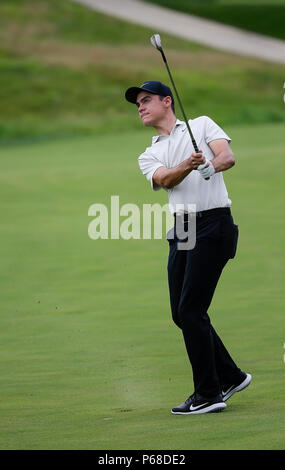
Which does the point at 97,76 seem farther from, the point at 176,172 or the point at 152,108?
the point at 176,172

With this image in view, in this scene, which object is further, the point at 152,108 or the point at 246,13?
the point at 246,13

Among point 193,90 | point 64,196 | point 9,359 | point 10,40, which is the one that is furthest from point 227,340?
point 10,40

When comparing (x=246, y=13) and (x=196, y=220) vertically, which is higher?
(x=246, y=13)

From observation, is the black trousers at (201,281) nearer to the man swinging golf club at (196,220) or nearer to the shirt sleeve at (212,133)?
the man swinging golf club at (196,220)

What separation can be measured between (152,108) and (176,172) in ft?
1.83

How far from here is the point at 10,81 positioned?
101ft

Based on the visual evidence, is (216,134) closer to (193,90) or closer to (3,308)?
(3,308)

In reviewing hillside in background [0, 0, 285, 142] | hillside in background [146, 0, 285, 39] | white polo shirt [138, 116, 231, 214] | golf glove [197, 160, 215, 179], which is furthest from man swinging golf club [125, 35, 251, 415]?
hillside in background [146, 0, 285, 39]

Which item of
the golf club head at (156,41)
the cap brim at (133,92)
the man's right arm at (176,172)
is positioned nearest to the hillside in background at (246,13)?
the golf club head at (156,41)

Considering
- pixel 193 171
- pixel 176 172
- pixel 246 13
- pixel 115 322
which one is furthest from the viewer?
pixel 246 13

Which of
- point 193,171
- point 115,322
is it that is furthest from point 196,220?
point 115,322

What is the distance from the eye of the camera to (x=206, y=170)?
582 centimetres

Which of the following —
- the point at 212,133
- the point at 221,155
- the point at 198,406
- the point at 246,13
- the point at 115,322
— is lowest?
the point at 198,406

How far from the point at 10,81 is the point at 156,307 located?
21577 millimetres
